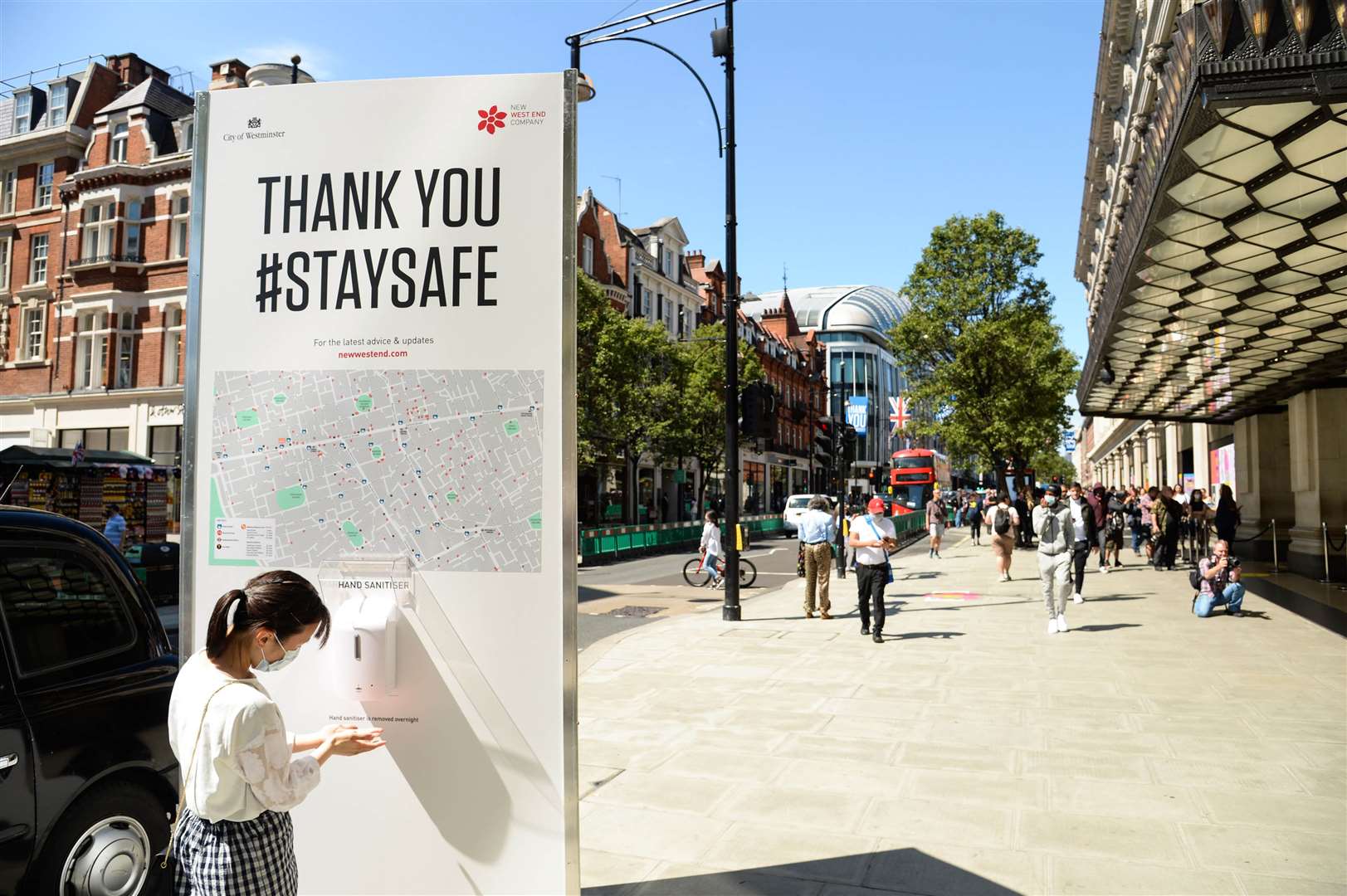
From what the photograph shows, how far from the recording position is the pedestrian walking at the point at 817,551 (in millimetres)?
13305

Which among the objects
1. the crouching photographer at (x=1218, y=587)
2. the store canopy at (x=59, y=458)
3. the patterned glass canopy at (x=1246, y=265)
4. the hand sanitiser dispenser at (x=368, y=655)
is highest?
the patterned glass canopy at (x=1246, y=265)

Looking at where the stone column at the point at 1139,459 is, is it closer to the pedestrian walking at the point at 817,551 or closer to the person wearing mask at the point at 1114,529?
the person wearing mask at the point at 1114,529

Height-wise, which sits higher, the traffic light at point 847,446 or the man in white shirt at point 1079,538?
the traffic light at point 847,446

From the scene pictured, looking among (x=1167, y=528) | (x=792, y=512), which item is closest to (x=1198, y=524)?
(x=1167, y=528)

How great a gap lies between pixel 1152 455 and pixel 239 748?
42.7 meters

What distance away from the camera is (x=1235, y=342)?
45.1 ft

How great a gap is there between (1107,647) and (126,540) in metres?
19.9

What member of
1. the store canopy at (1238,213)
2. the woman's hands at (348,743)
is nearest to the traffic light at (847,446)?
the store canopy at (1238,213)

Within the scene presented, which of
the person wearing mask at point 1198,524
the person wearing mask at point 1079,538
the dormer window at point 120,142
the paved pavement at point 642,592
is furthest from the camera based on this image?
the dormer window at point 120,142

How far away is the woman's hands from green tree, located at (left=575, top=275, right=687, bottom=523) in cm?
2949

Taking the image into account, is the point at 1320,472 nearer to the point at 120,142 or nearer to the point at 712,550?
the point at 712,550

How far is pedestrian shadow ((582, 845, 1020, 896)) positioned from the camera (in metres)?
4.02

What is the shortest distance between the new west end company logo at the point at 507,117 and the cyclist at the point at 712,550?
50.3 ft

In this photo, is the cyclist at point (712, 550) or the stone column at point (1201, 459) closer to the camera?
the cyclist at point (712, 550)
